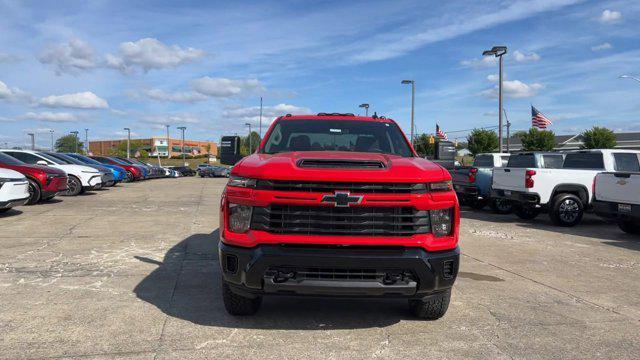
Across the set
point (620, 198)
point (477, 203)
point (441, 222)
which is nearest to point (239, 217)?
point (441, 222)

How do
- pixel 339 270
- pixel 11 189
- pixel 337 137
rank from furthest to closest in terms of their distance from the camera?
1. pixel 11 189
2. pixel 337 137
3. pixel 339 270

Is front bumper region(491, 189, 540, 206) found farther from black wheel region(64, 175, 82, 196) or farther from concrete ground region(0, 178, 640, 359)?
black wheel region(64, 175, 82, 196)

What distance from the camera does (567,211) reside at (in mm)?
11742

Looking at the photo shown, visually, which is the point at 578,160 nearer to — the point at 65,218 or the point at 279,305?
the point at 279,305

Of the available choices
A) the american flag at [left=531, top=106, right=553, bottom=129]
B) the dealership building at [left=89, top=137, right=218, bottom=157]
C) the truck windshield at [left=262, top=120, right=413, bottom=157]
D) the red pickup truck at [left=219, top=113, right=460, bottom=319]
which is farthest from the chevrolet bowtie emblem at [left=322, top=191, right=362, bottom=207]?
the dealership building at [left=89, top=137, right=218, bottom=157]

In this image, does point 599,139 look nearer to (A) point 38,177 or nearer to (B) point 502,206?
(B) point 502,206

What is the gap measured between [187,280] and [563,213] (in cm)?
938

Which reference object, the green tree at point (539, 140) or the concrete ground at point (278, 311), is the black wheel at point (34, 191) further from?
the green tree at point (539, 140)

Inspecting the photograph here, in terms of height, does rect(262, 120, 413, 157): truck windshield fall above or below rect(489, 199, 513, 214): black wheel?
above

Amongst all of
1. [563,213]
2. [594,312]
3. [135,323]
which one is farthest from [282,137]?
[563,213]

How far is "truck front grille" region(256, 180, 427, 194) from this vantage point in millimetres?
3898

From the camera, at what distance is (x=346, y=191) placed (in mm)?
3906

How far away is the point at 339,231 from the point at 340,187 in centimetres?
34

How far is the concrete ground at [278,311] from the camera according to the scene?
151 inches
